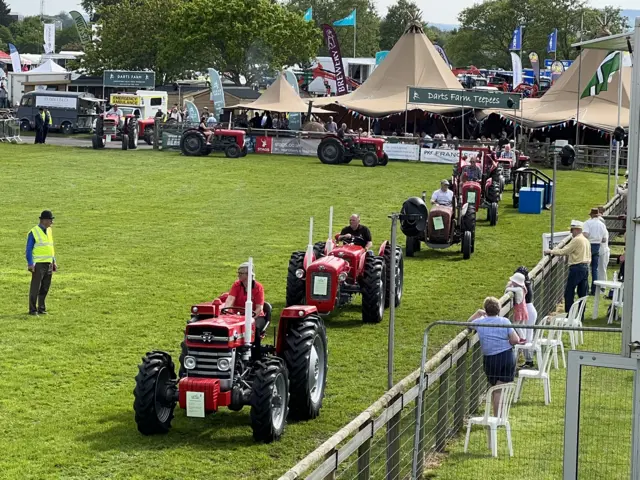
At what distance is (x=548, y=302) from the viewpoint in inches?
Result: 678

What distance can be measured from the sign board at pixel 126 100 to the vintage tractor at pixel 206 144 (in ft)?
38.3

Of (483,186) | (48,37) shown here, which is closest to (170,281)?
(483,186)

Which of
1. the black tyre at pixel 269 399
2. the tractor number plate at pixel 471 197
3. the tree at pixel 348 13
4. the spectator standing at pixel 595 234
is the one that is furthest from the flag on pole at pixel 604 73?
the tree at pixel 348 13

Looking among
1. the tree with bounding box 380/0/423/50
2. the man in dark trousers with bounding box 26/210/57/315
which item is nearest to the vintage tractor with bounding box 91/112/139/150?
the man in dark trousers with bounding box 26/210/57/315

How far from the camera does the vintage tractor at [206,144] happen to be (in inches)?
1585

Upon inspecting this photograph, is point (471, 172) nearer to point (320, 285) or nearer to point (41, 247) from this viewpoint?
point (320, 285)

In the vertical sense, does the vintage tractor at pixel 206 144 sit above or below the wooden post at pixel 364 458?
above

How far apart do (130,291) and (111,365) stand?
15.4 feet

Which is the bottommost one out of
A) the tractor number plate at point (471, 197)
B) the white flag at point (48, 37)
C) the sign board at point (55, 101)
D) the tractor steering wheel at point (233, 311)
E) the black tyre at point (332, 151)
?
the tractor steering wheel at point (233, 311)

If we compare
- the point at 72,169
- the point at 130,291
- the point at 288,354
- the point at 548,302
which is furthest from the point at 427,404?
the point at 72,169

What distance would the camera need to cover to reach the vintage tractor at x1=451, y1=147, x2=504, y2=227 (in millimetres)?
26203

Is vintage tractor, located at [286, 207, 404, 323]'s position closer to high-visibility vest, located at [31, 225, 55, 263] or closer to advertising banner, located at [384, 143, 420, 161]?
high-visibility vest, located at [31, 225, 55, 263]

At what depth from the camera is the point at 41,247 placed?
15625 millimetres

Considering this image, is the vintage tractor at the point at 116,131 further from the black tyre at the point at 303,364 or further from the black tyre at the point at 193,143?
the black tyre at the point at 303,364
